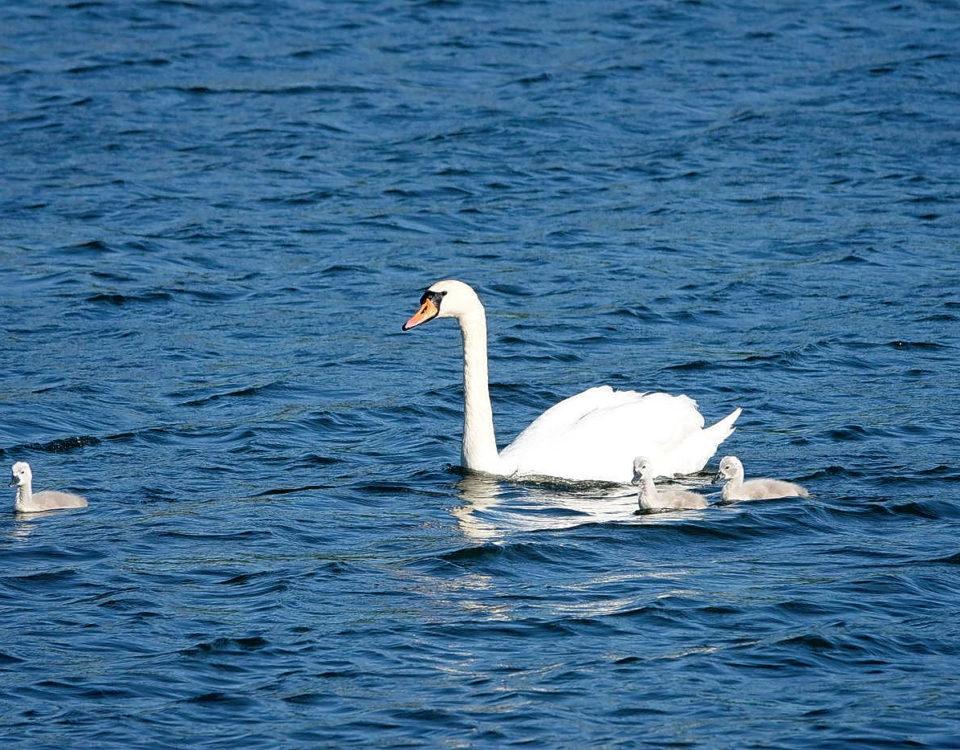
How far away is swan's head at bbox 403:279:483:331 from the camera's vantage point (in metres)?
12.6

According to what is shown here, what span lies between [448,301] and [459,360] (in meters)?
2.90

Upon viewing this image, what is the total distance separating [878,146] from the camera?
2194 cm

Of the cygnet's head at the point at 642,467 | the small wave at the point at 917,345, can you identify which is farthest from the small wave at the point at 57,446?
the small wave at the point at 917,345

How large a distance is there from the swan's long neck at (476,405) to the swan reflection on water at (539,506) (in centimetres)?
12

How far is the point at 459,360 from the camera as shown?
50.9ft

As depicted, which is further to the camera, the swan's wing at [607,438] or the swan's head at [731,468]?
the swan's wing at [607,438]

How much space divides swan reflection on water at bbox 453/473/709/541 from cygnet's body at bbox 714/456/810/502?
9.3 inches

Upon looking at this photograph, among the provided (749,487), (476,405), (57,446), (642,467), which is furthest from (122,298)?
(749,487)

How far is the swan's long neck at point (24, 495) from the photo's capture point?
11109 mm

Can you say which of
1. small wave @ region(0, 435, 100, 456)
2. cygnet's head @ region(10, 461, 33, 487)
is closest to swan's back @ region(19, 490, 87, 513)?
cygnet's head @ region(10, 461, 33, 487)

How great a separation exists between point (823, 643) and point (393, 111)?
15.5 m

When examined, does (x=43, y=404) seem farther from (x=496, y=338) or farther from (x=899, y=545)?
(x=899, y=545)

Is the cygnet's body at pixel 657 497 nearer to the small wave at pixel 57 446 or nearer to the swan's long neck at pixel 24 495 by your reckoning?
the swan's long neck at pixel 24 495

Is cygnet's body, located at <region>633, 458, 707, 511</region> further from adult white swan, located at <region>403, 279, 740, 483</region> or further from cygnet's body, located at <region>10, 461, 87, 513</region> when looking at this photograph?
cygnet's body, located at <region>10, 461, 87, 513</region>
